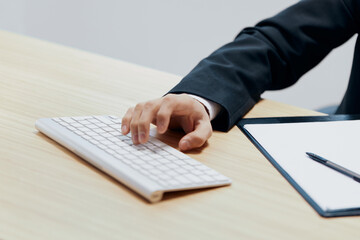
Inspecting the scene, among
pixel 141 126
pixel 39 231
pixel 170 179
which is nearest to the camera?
pixel 39 231

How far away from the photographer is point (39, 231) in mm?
477

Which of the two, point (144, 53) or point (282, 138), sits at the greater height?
point (282, 138)

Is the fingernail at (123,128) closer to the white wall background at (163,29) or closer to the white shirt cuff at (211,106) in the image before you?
the white shirt cuff at (211,106)

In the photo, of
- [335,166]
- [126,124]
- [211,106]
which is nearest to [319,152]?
[335,166]

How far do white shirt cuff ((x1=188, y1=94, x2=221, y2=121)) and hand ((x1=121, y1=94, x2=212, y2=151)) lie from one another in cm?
2

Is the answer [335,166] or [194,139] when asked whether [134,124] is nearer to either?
[194,139]

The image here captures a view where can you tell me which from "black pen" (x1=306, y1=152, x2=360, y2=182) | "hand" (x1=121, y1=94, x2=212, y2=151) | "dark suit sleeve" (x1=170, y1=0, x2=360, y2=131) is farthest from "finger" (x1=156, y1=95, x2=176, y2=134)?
"black pen" (x1=306, y1=152, x2=360, y2=182)

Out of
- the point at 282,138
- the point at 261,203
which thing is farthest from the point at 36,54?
the point at 261,203

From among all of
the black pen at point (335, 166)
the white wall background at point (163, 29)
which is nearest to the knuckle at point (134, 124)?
the black pen at point (335, 166)

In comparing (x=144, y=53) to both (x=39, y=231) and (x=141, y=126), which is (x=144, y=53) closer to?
(x=141, y=126)

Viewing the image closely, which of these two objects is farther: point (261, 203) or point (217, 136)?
point (217, 136)

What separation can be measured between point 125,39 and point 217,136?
215 centimetres

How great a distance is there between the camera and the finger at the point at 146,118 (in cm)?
69

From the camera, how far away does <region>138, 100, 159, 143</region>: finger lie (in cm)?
69
